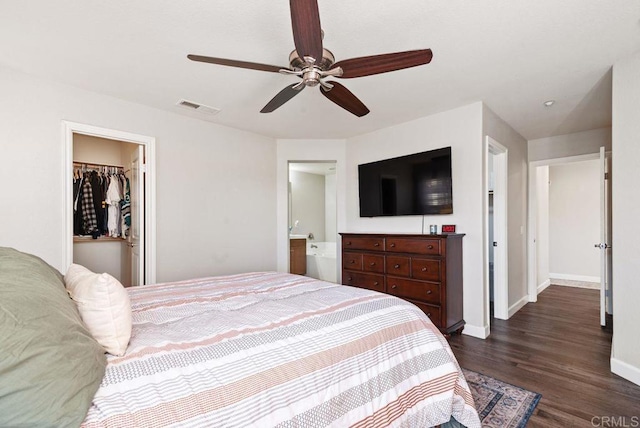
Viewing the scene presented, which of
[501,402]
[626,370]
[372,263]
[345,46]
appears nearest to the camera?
[501,402]

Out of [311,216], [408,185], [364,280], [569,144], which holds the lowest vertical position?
[364,280]

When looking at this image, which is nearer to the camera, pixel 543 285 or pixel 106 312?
pixel 106 312

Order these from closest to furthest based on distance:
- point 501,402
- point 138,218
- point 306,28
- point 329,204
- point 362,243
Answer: point 306,28 < point 501,402 < point 138,218 < point 362,243 < point 329,204

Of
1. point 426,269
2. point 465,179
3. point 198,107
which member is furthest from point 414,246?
point 198,107

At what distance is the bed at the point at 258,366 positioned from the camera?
0.81 metres

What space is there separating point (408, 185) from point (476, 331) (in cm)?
172

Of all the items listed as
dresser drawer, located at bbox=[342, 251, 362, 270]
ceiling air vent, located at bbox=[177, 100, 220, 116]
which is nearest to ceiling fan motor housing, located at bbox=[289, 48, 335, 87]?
ceiling air vent, located at bbox=[177, 100, 220, 116]

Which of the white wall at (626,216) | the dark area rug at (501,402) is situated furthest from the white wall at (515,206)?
the dark area rug at (501,402)

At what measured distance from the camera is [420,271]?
10.3 ft

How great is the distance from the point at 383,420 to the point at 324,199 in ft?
20.5

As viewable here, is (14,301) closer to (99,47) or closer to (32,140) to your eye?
(99,47)

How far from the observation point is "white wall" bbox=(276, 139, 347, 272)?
14.6 ft

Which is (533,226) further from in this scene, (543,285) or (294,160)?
(294,160)

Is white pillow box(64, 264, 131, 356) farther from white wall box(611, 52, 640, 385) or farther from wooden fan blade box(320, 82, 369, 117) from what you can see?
white wall box(611, 52, 640, 385)
